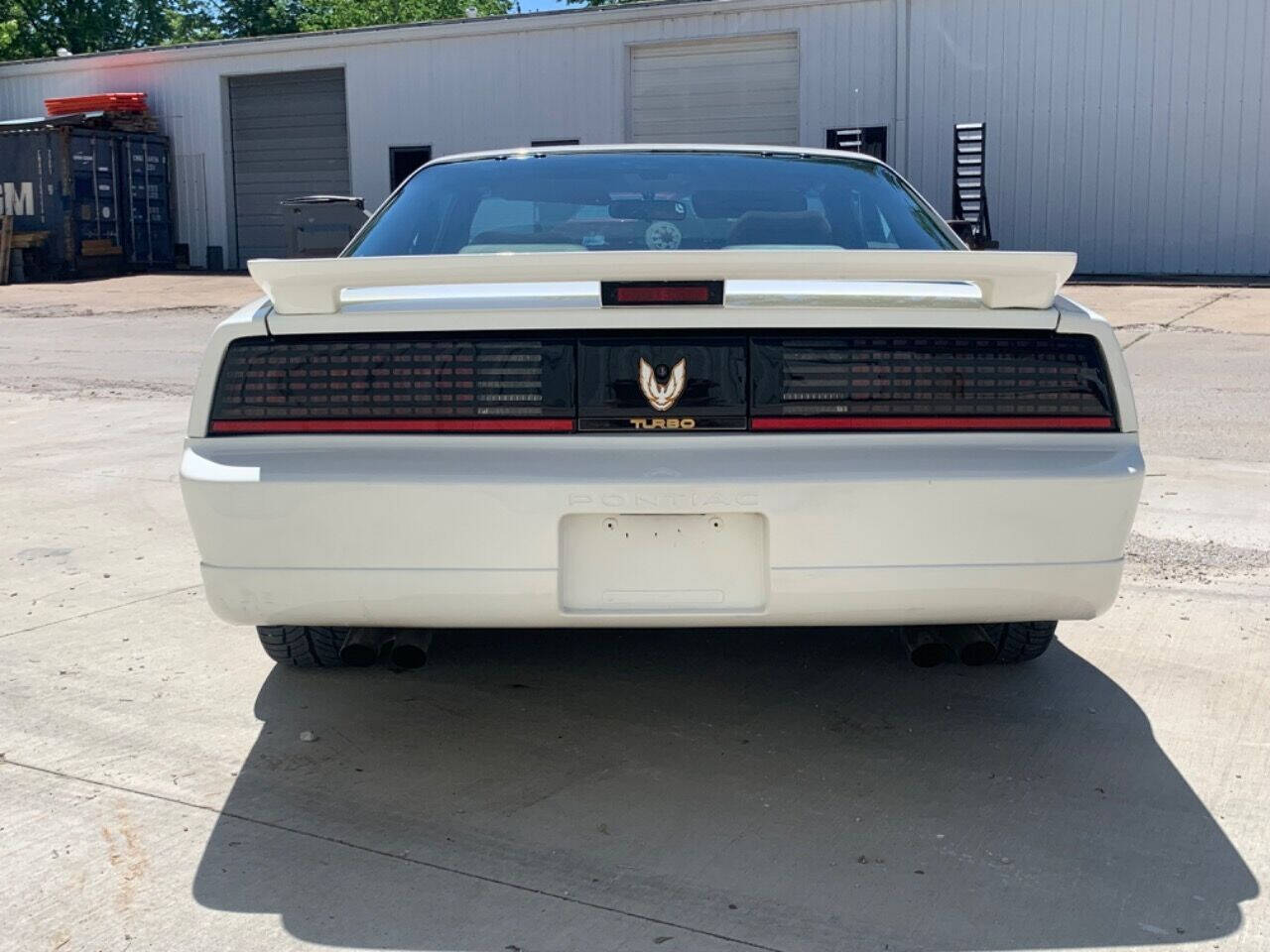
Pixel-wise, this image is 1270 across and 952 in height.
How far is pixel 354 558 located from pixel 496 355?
54 centimetres

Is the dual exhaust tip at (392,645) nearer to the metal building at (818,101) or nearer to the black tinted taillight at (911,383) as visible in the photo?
the black tinted taillight at (911,383)

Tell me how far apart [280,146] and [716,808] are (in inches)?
954

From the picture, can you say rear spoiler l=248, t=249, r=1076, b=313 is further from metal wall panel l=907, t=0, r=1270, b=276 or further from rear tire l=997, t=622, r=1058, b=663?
metal wall panel l=907, t=0, r=1270, b=276

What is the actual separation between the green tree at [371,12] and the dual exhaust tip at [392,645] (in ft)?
148

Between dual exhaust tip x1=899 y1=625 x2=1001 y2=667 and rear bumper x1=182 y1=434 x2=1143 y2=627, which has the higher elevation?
rear bumper x1=182 y1=434 x2=1143 y2=627

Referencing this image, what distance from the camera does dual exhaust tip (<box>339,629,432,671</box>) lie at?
3.75m

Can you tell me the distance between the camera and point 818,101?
69.2 ft

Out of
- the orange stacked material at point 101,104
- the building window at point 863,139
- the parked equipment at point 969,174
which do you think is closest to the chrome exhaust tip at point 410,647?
the parked equipment at point 969,174

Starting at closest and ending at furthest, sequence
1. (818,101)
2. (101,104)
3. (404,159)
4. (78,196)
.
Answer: (818,101) → (78,196) → (404,159) → (101,104)

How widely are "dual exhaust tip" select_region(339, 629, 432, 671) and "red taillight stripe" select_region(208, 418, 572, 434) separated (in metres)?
0.76

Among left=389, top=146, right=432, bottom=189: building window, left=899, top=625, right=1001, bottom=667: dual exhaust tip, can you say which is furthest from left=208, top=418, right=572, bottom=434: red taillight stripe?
left=389, top=146, right=432, bottom=189: building window

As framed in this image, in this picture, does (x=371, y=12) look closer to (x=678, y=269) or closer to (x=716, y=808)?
(x=678, y=269)

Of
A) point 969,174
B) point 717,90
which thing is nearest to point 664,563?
point 969,174

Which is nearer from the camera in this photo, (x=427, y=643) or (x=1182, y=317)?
(x=427, y=643)
